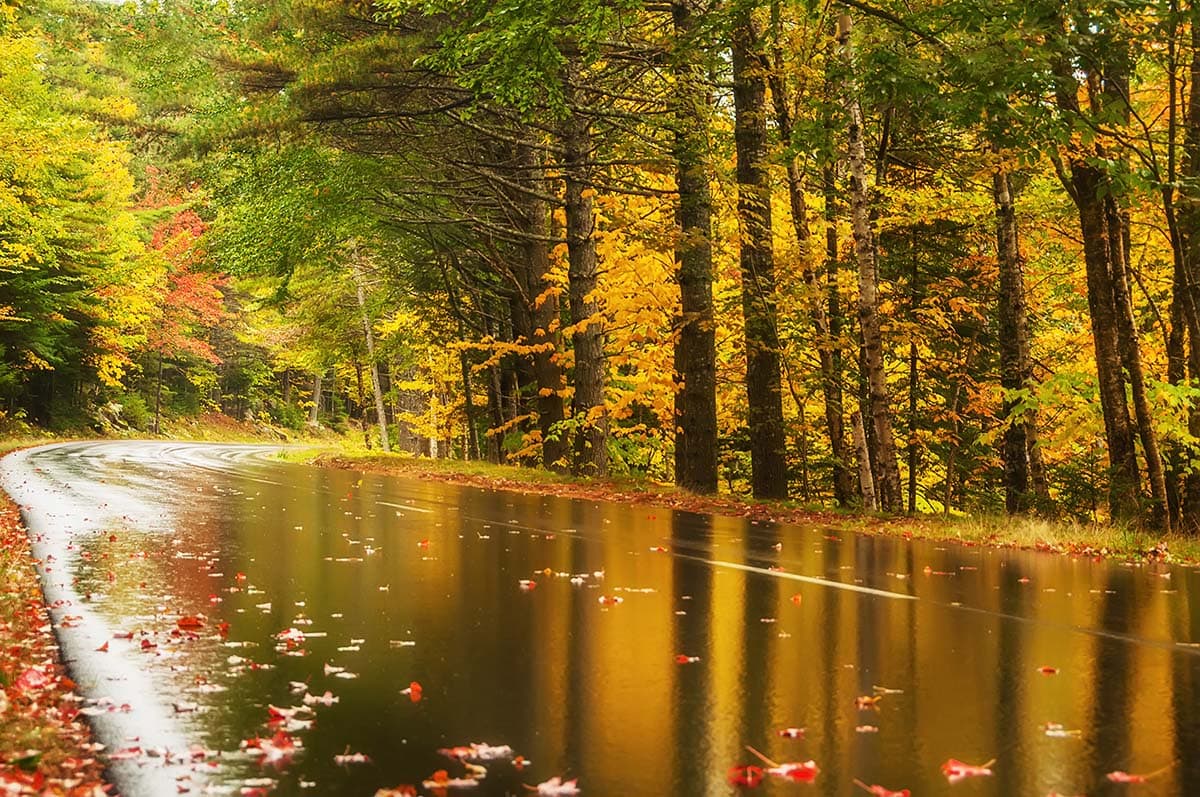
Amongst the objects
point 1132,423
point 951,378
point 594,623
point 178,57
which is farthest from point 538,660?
point 178,57

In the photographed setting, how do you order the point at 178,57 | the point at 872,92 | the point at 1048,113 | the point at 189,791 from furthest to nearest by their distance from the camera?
the point at 178,57, the point at 872,92, the point at 1048,113, the point at 189,791

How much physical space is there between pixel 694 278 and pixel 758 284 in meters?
1.56

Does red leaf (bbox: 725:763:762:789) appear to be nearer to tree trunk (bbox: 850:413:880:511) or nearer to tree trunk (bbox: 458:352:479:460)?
tree trunk (bbox: 850:413:880:511)

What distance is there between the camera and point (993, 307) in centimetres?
2225

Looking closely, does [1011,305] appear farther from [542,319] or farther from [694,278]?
[542,319]

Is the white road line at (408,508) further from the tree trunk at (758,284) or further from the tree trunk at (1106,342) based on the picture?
the tree trunk at (1106,342)

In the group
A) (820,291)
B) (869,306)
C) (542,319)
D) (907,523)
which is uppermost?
(542,319)

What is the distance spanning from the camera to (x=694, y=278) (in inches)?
734

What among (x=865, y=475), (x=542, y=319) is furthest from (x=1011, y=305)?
(x=542, y=319)

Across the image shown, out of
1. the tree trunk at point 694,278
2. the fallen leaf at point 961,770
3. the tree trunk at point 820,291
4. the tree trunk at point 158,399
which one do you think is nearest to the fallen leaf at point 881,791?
the fallen leaf at point 961,770

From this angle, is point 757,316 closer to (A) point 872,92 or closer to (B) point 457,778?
(A) point 872,92

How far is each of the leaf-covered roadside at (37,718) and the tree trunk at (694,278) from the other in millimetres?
11993

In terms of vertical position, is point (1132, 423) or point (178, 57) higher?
point (178, 57)

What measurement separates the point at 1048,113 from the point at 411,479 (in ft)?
54.8
